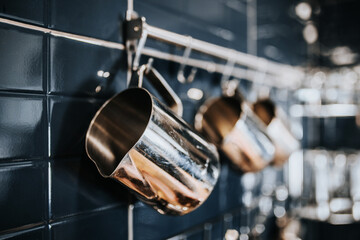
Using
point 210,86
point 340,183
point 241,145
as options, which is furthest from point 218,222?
point 340,183

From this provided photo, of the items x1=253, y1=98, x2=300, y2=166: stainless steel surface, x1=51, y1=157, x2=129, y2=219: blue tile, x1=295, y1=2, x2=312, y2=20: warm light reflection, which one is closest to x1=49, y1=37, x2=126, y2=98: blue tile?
x1=51, y1=157, x2=129, y2=219: blue tile

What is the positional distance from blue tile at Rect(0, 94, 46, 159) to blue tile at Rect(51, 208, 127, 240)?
0.45ft

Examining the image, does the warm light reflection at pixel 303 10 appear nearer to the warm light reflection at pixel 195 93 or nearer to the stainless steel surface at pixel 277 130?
the stainless steel surface at pixel 277 130

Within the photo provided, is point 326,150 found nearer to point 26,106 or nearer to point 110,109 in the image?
point 110,109

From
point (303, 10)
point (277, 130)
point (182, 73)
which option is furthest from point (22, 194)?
point (303, 10)

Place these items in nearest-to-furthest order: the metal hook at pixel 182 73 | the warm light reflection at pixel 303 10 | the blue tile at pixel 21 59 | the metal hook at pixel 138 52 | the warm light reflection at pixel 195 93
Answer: the blue tile at pixel 21 59
the metal hook at pixel 138 52
the metal hook at pixel 182 73
the warm light reflection at pixel 195 93
the warm light reflection at pixel 303 10

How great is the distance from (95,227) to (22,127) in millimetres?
240

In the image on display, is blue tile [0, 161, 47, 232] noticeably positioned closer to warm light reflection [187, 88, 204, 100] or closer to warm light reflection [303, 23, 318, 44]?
warm light reflection [187, 88, 204, 100]

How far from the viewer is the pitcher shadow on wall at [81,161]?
618mm

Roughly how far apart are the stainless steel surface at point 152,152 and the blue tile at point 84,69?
0.14 ft

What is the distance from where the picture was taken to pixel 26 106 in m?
0.56

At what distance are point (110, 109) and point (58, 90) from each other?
0.35 ft

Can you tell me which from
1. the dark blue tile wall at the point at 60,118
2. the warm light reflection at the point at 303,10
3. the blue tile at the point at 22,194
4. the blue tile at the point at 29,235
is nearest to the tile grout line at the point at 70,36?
the dark blue tile wall at the point at 60,118

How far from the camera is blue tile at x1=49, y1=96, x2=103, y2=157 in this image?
0.60 metres
